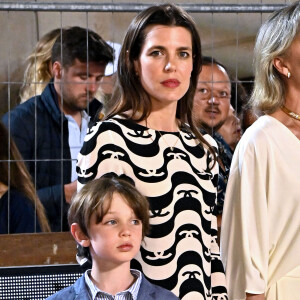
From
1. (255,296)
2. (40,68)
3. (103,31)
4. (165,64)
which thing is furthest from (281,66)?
(103,31)

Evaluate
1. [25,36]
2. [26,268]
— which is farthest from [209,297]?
[25,36]

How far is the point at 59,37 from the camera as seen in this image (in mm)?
4223

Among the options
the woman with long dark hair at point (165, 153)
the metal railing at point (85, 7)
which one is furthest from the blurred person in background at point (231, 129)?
the woman with long dark hair at point (165, 153)

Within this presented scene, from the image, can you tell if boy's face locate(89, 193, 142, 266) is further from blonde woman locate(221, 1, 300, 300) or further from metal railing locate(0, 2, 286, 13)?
metal railing locate(0, 2, 286, 13)

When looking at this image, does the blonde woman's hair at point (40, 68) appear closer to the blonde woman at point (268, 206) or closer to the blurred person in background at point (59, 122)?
the blurred person in background at point (59, 122)

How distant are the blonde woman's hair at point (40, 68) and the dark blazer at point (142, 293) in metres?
1.84

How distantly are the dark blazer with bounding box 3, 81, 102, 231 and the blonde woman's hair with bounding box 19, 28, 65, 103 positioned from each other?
115 millimetres

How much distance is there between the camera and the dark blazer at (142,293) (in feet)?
7.68

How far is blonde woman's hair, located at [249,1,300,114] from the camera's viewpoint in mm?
2672

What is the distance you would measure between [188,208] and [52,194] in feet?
5.26

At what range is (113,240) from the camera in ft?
7.67

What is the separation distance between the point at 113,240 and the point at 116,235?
0.05 ft

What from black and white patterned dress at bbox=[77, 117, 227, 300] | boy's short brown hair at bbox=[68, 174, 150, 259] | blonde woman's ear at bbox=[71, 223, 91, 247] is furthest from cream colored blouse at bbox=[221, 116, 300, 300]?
blonde woman's ear at bbox=[71, 223, 91, 247]

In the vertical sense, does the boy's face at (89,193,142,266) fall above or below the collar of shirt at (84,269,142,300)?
above
